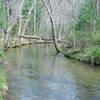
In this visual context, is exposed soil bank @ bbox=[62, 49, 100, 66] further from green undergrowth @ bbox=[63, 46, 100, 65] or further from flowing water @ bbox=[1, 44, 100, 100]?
flowing water @ bbox=[1, 44, 100, 100]

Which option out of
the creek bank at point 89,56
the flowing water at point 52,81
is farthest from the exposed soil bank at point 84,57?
the flowing water at point 52,81

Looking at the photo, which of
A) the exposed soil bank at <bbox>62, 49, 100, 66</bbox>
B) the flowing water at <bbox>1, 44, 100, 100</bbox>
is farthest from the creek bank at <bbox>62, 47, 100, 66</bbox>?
the flowing water at <bbox>1, 44, 100, 100</bbox>

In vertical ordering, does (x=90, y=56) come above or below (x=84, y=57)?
above

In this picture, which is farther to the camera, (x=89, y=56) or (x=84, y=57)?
(x=84, y=57)

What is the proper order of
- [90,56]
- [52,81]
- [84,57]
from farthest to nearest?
1. [84,57]
2. [90,56]
3. [52,81]

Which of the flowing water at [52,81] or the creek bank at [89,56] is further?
the creek bank at [89,56]

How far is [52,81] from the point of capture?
73.1 feet

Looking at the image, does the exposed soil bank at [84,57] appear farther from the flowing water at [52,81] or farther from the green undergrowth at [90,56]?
the flowing water at [52,81]

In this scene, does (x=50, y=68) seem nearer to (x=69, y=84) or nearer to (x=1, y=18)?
(x=69, y=84)

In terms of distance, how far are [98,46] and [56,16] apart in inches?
1677

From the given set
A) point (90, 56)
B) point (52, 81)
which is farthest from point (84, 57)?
point (52, 81)

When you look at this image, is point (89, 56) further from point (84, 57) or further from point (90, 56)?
point (84, 57)

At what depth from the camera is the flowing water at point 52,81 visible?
18.5 m

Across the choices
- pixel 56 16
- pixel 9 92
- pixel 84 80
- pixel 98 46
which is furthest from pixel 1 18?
pixel 56 16
